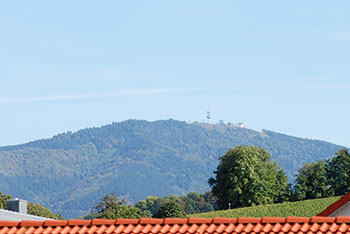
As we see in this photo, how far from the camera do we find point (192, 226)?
60.5 ft

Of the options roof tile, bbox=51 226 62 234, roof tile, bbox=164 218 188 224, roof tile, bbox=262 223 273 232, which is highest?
roof tile, bbox=164 218 188 224

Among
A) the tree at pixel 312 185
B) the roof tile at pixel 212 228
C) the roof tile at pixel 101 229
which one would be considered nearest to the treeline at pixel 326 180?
the tree at pixel 312 185

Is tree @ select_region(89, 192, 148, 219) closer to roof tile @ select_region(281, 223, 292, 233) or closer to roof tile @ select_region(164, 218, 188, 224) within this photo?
roof tile @ select_region(164, 218, 188, 224)

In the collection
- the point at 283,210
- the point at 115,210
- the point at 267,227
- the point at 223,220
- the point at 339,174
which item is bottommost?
the point at 115,210

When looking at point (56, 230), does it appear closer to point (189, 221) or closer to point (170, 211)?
point (189, 221)

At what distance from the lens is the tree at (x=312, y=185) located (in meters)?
156

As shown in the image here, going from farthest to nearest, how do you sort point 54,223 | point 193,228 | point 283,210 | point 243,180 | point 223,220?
point 243,180 < point 283,210 < point 54,223 < point 223,220 < point 193,228

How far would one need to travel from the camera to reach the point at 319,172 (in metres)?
159

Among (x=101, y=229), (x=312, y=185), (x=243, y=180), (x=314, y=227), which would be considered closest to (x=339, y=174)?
(x=312, y=185)

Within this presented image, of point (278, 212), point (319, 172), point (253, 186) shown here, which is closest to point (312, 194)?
point (319, 172)

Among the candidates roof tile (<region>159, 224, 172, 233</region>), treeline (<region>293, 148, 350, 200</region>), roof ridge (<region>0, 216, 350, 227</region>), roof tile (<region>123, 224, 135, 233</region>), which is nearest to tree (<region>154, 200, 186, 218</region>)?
treeline (<region>293, 148, 350, 200</region>)

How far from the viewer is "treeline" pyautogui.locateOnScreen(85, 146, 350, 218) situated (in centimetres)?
14375

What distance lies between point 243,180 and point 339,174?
21.9m

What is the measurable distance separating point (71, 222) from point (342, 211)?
1065cm
